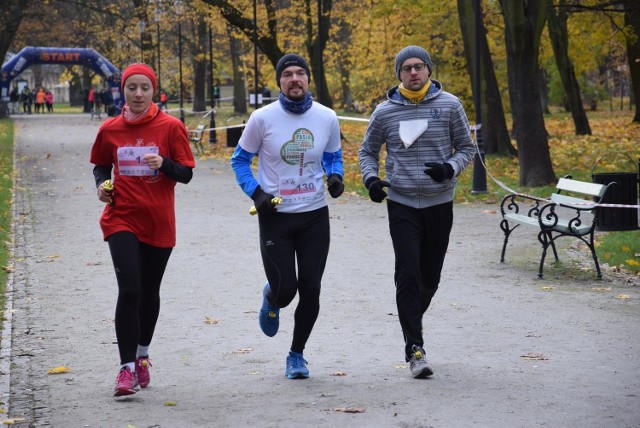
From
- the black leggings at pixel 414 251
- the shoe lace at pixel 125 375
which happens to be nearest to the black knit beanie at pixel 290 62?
the black leggings at pixel 414 251

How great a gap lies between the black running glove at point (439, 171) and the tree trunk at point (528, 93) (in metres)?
12.4

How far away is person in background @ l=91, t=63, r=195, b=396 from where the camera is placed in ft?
20.8

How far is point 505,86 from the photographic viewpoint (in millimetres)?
40875

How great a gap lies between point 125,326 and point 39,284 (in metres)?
4.63

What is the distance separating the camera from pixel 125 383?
20.6 feet

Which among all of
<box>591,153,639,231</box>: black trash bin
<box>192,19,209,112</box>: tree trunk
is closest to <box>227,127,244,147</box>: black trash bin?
<box>192,19,209,112</box>: tree trunk

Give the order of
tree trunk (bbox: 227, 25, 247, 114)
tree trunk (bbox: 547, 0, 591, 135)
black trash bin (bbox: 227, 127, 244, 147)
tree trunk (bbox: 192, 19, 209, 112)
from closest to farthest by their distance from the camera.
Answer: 1. tree trunk (bbox: 547, 0, 591, 135)
2. black trash bin (bbox: 227, 127, 244, 147)
3. tree trunk (bbox: 192, 19, 209, 112)
4. tree trunk (bbox: 227, 25, 247, 114)

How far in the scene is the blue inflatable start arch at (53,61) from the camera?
59.1 meters

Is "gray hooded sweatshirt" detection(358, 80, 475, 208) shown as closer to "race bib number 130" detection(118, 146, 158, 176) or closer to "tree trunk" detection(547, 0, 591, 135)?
"race bib number 130" detection(118, 146, 158, 176)

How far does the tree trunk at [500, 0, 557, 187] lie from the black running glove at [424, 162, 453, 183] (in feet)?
40.7

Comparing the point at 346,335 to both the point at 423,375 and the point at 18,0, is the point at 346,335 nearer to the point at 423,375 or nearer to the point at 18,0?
the point at 423,375

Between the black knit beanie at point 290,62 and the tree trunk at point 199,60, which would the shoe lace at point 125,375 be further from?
the tree trunk at point 199,60

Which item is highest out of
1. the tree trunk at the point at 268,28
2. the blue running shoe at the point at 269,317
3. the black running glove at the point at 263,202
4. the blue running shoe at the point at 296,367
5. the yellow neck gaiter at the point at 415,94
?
the tree trunk at the point at 268,28

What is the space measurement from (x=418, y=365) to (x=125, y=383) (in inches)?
64.3
